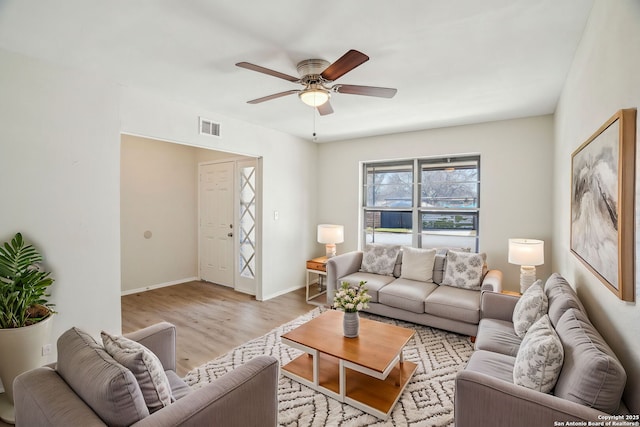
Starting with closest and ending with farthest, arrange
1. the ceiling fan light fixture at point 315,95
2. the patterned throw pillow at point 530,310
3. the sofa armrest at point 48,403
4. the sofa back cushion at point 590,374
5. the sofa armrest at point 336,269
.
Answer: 1. the sofa armrest at point 48,403
2. the sofa back cushion at point 590,374
3. the patterned throw pillow at point 530,310
4. the ceiling fan light fixture at point 315,95
5. the sofa armrest at point 336,269

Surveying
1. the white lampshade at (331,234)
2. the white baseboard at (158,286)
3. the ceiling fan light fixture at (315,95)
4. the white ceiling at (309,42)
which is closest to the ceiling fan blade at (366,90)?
the ceiling fan light fixture at (315,95)

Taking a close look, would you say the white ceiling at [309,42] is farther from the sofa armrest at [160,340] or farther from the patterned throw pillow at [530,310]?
the sofa armrest at [160,340]

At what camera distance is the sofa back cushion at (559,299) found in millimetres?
1838

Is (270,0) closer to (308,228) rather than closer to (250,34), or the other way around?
(250,34)

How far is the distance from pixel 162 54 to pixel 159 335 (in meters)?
2.07

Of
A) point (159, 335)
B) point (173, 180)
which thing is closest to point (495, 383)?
point (159, 335)

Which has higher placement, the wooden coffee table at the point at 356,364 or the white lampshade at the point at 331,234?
the white lampshade at the point at 331,234

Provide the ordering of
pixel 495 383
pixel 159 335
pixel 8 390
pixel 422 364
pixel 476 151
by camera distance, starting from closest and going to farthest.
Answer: pixel 495 383 → pixel 159 335 → pixel 8 390 → pixel 422 364 → pixel 476 151

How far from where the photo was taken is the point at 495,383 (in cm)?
144

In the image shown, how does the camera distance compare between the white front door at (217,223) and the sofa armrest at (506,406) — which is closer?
the sofa armrest at (506,406)

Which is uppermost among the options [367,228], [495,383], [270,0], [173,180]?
[270,0]

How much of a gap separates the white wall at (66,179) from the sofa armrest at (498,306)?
11.6 feet

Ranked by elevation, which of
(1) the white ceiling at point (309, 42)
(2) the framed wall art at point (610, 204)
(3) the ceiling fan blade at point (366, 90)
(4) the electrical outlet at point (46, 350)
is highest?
(1) the white ceiling at point (309, 42)

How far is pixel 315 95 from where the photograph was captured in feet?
8.18
